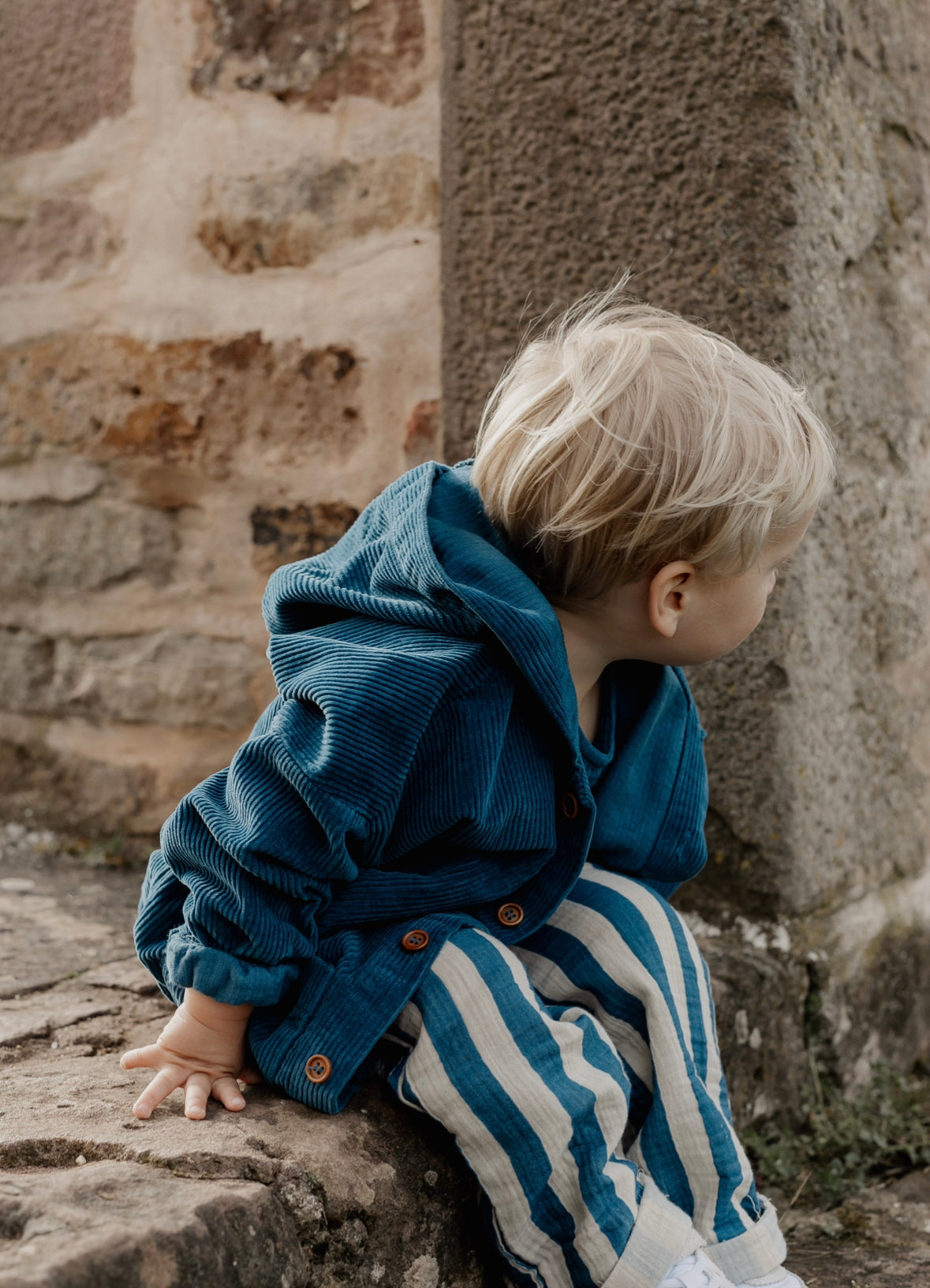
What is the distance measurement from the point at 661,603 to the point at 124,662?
122 centimetres

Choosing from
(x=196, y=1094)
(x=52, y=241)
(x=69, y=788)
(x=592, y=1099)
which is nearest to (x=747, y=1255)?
(x=592, y=1099)

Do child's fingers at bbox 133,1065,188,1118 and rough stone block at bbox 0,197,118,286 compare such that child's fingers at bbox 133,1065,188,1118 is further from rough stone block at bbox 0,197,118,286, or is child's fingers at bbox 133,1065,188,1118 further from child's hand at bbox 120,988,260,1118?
rough stone block at bbox 0,197,118,286

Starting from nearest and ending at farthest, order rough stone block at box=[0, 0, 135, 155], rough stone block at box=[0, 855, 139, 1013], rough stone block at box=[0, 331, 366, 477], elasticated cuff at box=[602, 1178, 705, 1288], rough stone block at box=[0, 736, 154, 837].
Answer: elasticated cuff at box=[602, 1178, 705, 1288], rough stone block at box=[0, 855, 139, 1013], rough stone block at box=[0, 331, 366, 477], rough stone block at box=[0, 0, 135, 155], rough stone block at box=[0, 736, 154, 837]

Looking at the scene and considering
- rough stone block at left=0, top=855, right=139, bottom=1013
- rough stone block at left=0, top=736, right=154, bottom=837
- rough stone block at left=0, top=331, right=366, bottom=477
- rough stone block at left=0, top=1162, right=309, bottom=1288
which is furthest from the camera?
rough stone block at left=0, top=736, right=154, bottom=837

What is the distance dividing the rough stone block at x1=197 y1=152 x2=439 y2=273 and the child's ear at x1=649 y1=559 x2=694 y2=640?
881 millimetres

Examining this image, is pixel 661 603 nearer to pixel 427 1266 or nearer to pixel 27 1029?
pixel 427 1266

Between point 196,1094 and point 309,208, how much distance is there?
1.42 meters

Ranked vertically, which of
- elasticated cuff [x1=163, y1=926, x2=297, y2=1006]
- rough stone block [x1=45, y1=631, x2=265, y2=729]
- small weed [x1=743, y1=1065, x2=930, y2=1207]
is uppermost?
rough stone block [x1=45, y1=631, x2=265, y2=729]

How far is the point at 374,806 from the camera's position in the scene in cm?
113

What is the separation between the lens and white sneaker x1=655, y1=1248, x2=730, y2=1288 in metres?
1.09

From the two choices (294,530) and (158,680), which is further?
(158,680)

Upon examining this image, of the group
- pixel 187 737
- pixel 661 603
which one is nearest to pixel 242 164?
pixel 187 737

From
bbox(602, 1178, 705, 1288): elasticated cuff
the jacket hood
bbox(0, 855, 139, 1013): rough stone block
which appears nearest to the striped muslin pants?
bbox(602, 1178, 705, 1288): elasticated cuff

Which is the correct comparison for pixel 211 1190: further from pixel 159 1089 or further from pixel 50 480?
pixel 50 480
